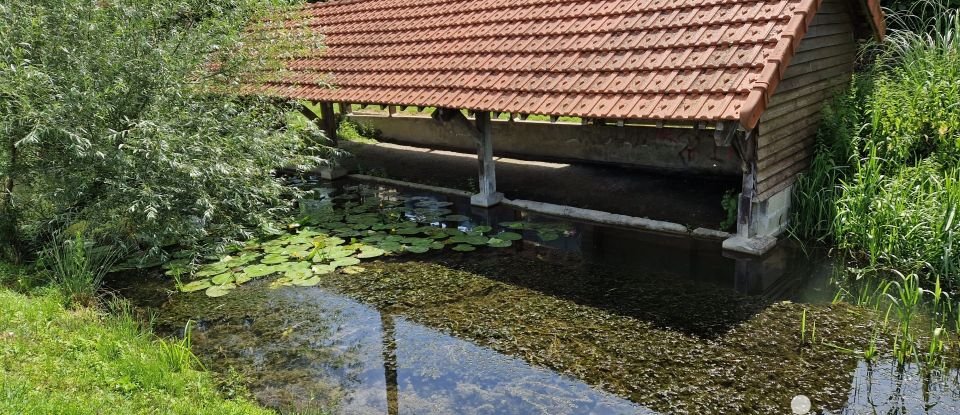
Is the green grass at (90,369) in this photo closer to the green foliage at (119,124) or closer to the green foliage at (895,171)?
the green foliage at (119,124)

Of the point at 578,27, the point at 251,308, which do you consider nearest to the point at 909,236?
the point at 578,27

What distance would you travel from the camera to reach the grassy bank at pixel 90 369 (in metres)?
3.87

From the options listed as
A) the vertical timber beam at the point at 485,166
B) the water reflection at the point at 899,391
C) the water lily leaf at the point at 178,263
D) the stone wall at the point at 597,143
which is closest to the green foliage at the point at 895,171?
the water reflection at the point at 899,391

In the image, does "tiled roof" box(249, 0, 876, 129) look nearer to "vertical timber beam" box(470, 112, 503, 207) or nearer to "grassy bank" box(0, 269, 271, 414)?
"vertical timber beam" box(470, 112, 503, 207)

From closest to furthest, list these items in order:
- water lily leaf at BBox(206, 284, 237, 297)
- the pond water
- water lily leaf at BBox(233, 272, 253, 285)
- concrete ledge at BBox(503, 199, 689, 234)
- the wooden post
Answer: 1. the pond water
2. water lily leaf at BBox(206, 284, 237, 297)
3. water lily leaf at BBox(233, 272, 253, 285)
4. concrete ledge at BBox(503, 199, 689, 234)
5. the wooden post

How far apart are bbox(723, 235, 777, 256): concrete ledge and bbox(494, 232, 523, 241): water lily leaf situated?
220cm

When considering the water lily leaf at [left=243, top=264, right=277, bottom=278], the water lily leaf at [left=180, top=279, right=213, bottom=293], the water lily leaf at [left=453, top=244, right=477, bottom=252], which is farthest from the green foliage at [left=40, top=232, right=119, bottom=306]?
the water lily leaf at [left=453, top=244, right=477, bottom=252]

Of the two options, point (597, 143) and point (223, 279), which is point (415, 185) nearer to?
point (597, 143)

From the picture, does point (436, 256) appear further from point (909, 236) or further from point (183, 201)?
point (909, 236)

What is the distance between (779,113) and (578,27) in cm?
249

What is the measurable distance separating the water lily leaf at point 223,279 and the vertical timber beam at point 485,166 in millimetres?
3255

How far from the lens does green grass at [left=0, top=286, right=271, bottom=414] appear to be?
386 cm

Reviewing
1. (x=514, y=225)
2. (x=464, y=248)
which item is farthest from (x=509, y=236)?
(x=464, y=248)

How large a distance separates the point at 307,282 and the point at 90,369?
238cm
